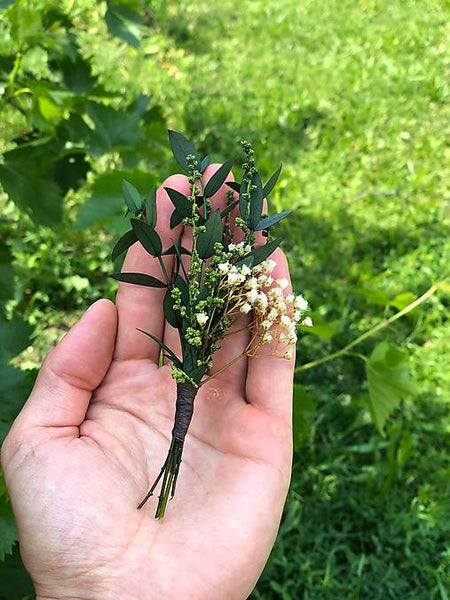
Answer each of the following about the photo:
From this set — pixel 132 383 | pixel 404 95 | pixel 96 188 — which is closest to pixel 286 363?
pixel 132 383

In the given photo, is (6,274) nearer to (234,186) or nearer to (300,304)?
(234,186)

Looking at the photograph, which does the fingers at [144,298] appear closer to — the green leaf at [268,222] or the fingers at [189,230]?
the fingers at [189,230]

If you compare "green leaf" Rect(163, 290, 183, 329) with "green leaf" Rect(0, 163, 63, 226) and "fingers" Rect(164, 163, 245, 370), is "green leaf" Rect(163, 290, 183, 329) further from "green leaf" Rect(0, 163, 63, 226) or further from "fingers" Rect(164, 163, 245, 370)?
"green leaf" Rect(0, 163, 63, 226)

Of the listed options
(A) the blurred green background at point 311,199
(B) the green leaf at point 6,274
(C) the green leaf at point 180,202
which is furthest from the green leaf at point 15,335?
(C) the green leaf at point 180,202

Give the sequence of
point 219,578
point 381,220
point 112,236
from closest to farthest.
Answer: point 219,578 → point 112,236 → point 381,220

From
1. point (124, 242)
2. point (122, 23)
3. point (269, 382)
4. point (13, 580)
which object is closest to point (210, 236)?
point (124, 242)

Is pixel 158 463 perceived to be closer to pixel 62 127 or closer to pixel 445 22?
pixel 62 127
